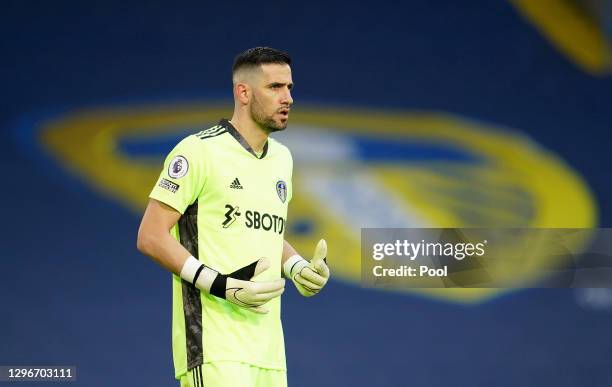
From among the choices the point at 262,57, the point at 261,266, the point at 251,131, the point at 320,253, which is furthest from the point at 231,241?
the point at 262,57

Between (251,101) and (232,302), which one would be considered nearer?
(232,302)

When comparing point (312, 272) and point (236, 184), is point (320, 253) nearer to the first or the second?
point (312, 272)

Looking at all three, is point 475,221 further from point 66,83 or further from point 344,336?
point 66,83

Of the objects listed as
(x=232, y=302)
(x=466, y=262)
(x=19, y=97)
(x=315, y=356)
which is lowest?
(x=232, y=302)

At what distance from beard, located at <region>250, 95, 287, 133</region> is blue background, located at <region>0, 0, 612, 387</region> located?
8.08 feet

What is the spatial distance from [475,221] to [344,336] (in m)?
0.98

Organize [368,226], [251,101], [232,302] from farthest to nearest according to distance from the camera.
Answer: [368,226] < [251,101] < [232,302]

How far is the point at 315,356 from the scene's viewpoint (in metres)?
5.93

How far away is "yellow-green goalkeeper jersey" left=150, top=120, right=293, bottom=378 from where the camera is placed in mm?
3314

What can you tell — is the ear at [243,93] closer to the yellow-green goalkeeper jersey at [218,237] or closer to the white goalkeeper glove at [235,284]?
the yellow-green goalkeeper jersey at [218,237]

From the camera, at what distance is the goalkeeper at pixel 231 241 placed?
327cm

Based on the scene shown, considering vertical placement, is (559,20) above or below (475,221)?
above

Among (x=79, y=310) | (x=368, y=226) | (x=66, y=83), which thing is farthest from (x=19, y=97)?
(x=368, y=226)

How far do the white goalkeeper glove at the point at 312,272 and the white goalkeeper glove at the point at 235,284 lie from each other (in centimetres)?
18
